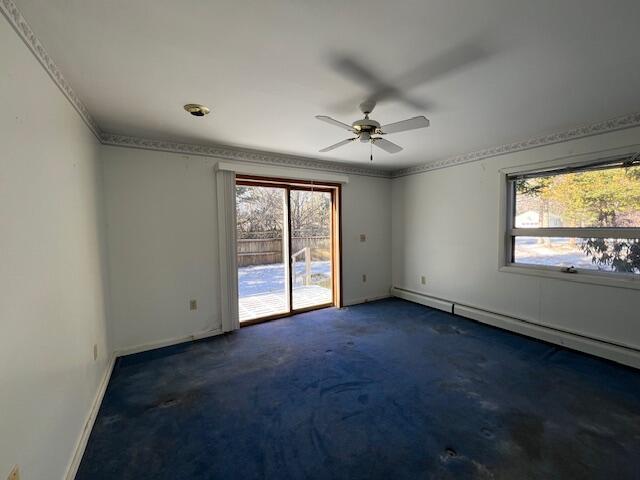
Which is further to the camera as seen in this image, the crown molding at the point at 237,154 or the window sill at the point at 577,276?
the crown molding at the point at 237,154

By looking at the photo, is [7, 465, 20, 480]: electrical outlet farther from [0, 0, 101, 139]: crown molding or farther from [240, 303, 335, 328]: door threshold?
[240, 303, 335, 328]: door threshold

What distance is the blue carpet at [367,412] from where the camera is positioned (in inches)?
62.7

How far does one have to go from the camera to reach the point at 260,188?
12.6 ft

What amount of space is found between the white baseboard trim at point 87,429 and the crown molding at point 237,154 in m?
2.19

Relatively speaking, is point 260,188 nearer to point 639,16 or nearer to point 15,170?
point 15,170

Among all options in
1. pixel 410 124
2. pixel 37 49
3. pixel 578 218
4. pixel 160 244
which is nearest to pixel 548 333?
pixel 578 218

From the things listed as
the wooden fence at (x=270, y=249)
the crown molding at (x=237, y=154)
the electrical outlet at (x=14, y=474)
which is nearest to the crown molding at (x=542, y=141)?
the crown molding at (x=237, y=154)

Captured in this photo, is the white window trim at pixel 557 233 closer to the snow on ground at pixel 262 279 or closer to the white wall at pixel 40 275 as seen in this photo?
the snow on ground at pixel 262 279

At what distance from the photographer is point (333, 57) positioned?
5.25ft

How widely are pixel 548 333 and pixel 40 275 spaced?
169 inches

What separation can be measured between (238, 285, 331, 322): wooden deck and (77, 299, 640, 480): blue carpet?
804mm

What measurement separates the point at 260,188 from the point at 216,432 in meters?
2.78

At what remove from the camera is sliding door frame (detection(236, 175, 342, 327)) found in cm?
379

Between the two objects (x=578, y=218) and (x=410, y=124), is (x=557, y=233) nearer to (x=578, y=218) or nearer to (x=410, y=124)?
(x=578, y=218)
